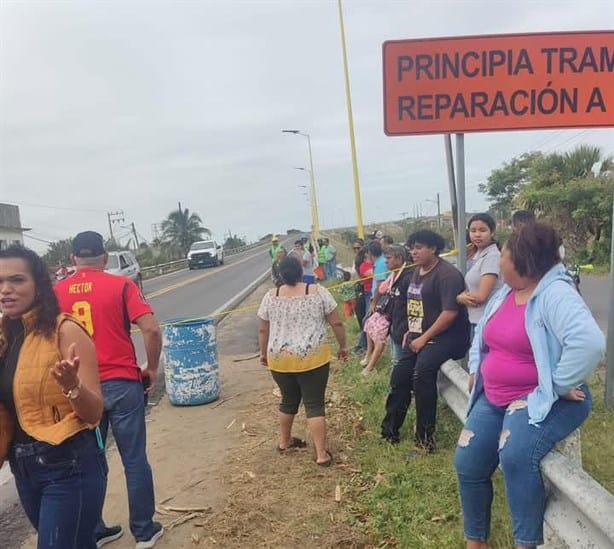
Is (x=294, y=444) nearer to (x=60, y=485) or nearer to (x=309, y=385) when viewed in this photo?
(x=309, y=385)

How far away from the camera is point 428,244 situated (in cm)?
458

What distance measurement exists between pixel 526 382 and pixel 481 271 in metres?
1.81

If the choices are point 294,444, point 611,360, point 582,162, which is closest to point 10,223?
point 582,162

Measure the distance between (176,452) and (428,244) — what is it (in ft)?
9.47

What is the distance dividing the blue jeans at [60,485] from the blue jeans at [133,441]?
1.12 meters

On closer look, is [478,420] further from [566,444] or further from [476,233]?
[476,233]

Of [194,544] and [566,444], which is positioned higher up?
[566,444]

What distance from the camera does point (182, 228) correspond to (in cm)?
6712

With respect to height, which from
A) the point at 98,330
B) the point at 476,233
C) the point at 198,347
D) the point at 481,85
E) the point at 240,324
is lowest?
the point at 240,324

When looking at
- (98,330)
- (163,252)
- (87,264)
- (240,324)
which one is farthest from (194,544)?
(163,252)

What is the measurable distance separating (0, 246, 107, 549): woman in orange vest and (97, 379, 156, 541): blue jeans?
1.11 metres

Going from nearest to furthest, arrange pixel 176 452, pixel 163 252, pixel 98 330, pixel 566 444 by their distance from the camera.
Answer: pixel 566 444 → pixel 98 330 → pixel 176 452 → pixel 163 252

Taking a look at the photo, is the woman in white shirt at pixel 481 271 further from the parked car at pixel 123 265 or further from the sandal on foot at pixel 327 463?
the parked car at pixel 123 265

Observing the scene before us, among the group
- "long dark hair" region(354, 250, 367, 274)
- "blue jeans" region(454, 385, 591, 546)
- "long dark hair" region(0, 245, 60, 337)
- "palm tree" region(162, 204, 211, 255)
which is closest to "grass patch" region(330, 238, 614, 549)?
Result: "blue jeans" region(454, 385, 591, 546)
